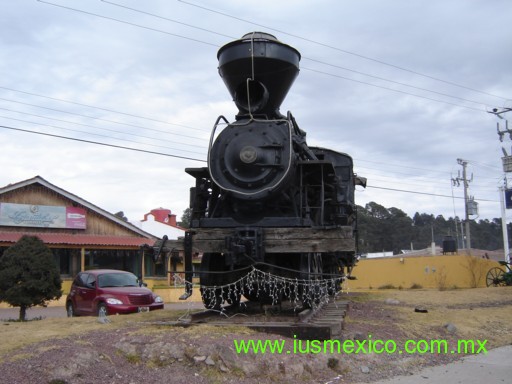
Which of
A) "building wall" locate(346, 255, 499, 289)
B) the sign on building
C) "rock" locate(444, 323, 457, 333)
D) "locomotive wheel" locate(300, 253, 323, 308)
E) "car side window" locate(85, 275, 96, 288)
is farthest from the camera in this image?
"building wall" locate(346, 255, 499, 289)

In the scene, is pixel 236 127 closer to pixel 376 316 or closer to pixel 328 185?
pixel 328 185

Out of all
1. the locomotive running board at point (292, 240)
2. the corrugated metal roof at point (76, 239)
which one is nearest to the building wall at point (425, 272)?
the corrugated metal roof at point (76, 239)

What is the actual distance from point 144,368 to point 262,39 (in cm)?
583

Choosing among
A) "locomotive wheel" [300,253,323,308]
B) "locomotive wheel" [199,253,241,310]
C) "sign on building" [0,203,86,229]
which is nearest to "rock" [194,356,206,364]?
"locomotive wheel" [300,253,323,308]

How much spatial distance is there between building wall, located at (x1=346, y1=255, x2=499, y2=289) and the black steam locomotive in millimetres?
16532

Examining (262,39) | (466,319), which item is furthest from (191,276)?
(466,319)

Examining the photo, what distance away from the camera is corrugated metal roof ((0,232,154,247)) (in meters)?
22.6

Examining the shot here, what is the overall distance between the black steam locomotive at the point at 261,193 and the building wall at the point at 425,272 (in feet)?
54.2

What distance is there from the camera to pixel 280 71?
31.7ft

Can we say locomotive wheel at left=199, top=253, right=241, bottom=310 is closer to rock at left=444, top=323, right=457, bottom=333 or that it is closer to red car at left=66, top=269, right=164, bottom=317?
rock at left=444, top=323, right=457, bottom=333

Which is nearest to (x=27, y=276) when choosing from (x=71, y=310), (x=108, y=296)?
(x=71, y=310)

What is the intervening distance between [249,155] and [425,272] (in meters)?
20.1

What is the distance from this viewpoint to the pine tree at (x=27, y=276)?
13.3 m

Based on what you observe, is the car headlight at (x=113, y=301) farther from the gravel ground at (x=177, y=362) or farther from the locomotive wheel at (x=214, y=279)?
the gravel ground at (x=177, y=362)
